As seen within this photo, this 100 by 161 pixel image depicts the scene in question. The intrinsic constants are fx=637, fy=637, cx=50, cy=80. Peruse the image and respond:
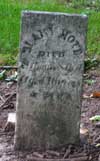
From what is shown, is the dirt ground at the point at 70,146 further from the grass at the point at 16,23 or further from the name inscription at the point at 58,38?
the grass at the point at 16,23

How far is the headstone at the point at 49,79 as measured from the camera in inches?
188

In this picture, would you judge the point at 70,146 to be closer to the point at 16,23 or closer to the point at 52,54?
the point at 52,54

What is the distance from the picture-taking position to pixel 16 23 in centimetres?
964

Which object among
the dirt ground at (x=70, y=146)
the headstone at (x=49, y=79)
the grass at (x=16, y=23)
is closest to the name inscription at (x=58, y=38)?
the headstone at (x=49, y=79)

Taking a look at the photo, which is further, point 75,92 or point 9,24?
point 9,24

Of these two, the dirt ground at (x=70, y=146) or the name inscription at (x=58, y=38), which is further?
the dirt ground at (x=70, y=146)

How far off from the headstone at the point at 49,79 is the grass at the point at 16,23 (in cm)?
302

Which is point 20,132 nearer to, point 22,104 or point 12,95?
point 22,104

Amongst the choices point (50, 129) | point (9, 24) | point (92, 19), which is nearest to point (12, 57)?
point (9, 24)

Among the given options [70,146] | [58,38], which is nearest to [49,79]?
[58,38]

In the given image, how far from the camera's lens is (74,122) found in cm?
498

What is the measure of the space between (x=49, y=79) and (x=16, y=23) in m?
4.88

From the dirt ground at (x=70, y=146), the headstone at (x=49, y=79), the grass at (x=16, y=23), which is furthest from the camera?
the grass at (x=16, y=23)

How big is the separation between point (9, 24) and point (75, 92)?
4.89 meters
